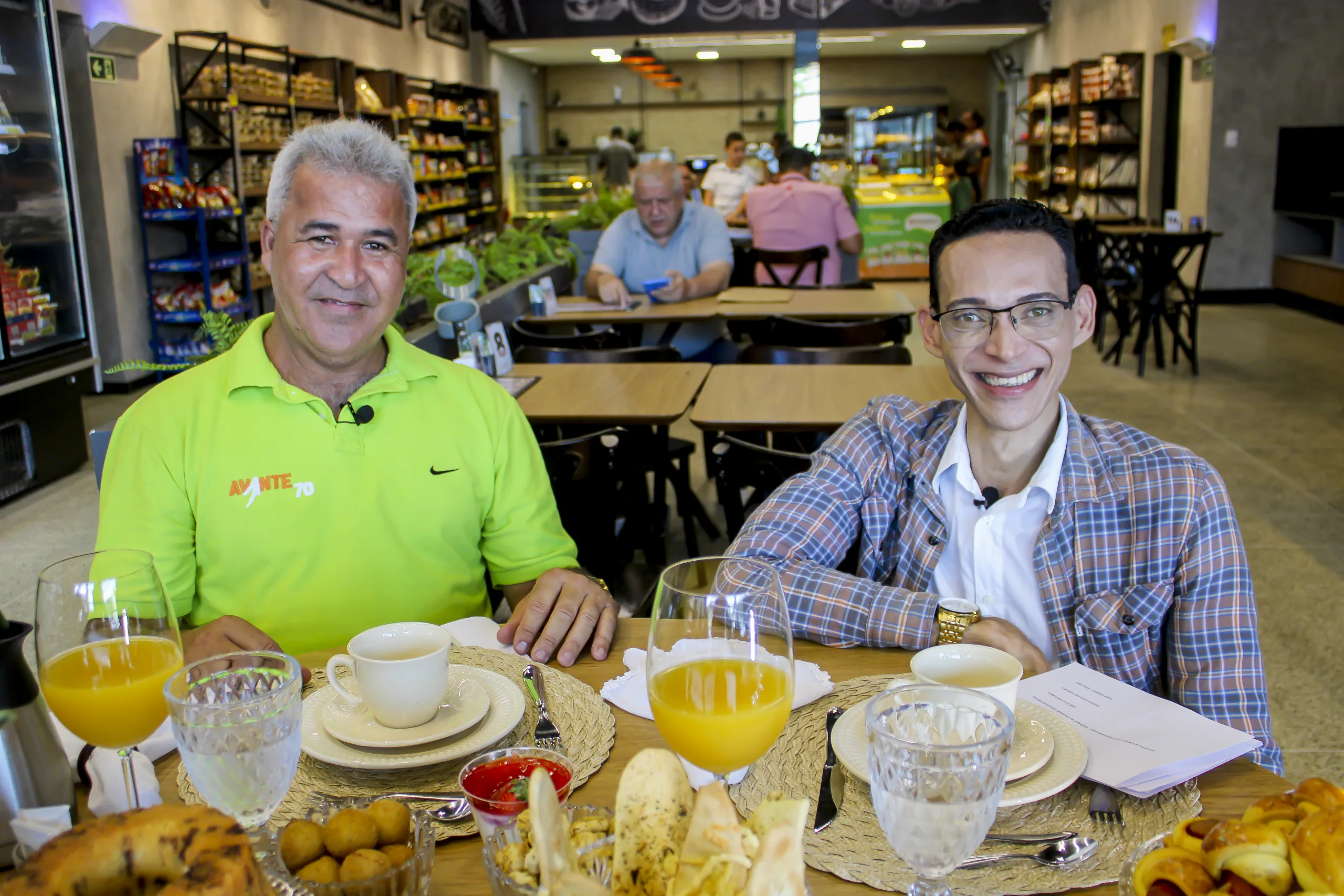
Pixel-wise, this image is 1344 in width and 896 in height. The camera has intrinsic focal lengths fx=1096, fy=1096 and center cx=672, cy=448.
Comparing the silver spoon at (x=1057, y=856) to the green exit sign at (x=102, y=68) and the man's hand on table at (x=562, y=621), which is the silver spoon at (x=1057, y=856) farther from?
the green exit sign at (x=102, y=68)

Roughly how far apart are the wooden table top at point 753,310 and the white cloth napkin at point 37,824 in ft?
12.9

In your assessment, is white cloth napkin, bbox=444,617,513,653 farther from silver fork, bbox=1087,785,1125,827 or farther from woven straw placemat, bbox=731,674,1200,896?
silver fork, bbox=1087,785,1125,827

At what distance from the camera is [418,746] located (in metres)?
1.11

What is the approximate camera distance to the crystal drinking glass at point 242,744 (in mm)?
814

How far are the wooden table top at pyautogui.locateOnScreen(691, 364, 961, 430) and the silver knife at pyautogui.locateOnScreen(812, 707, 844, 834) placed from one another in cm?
181

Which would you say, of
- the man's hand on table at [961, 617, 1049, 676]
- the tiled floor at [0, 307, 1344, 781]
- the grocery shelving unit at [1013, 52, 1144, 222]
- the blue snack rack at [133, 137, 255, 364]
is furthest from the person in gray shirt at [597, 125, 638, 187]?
the man's hand on table at [961, 617, 1049, 676]

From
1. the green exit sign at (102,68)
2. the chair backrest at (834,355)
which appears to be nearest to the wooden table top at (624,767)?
the chair backrest at (834,355)

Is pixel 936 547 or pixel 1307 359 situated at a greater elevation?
pixel 936 547

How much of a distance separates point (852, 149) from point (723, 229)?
566 inches

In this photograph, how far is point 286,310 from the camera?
1753 millimetres

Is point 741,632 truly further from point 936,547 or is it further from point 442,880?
point 936,547

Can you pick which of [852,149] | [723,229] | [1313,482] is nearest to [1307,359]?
[1313,482]

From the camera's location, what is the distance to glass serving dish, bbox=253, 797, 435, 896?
2.50ft

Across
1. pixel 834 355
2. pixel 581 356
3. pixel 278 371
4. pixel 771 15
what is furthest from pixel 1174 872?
pixel 771 15
